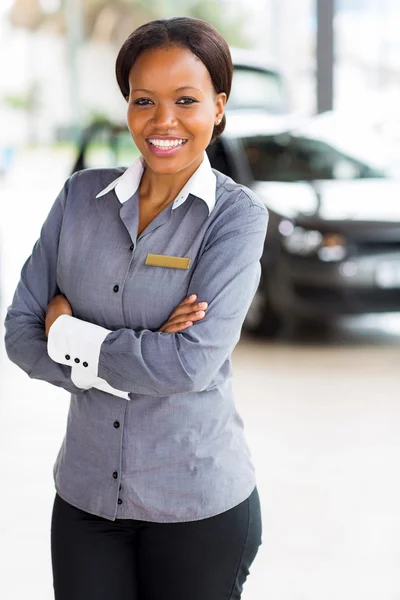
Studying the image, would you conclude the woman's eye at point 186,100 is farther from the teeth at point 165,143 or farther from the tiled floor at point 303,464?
the tiled floor at point 303,464

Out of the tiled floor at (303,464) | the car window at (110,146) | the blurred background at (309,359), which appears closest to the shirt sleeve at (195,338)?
the blurred background at (309,359)

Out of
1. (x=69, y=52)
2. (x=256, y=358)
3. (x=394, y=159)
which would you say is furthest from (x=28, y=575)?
(x=69, y=52)

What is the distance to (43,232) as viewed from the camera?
1837mm

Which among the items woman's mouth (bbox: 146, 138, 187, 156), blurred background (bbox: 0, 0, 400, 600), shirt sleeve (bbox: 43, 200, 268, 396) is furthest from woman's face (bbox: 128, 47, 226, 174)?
blurred background (bbox: 0, 0, 400, 600)

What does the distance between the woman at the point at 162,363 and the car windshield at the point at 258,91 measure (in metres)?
5.85

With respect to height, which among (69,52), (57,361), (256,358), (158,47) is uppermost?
(69,52)

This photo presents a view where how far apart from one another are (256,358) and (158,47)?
4283 millimetres

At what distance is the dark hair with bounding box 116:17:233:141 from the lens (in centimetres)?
167

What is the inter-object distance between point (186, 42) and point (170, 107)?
0.11 meters

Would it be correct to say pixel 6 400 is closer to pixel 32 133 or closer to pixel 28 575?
pixel 28 575

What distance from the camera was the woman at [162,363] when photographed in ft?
5.45

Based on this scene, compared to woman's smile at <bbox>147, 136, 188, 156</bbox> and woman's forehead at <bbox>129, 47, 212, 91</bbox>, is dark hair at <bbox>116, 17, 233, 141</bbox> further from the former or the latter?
woman's smile at <bbox>147, 136, 188, 156</bbox>

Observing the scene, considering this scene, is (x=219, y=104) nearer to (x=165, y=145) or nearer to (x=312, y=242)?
(x=165, y=145)

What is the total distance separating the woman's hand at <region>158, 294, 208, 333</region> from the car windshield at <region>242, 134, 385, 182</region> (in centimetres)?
479
